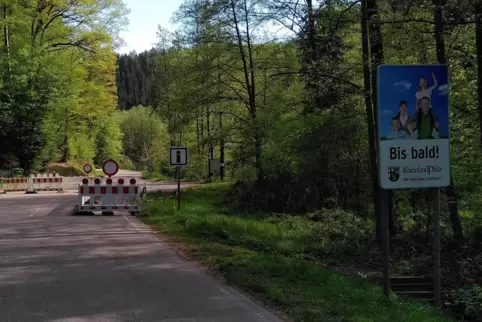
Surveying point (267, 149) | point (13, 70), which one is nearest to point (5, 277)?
point (267, 149)

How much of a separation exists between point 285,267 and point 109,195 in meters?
11.5

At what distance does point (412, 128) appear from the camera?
6.83 meters

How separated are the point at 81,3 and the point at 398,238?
119 ft

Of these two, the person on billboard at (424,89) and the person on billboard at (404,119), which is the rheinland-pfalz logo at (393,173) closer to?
the person on billboard at (404,119)

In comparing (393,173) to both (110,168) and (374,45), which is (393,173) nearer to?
(374,45)

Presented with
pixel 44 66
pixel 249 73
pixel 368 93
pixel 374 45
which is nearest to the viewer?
pixel 368 93

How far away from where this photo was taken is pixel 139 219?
17.4 meters

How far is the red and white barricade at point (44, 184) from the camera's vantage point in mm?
33375

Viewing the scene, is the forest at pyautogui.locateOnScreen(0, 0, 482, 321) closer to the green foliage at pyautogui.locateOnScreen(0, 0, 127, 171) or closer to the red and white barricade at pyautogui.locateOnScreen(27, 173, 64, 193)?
the green foliage at pyautogui.locateOnScreen(0, 0, 127, 171)

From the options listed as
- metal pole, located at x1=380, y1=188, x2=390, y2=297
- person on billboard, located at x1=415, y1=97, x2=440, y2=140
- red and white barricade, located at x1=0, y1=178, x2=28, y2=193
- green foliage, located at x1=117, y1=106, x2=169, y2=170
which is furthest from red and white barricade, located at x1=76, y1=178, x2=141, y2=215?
green foliage, located at x1=117, y1=106, x2=169, y2=170

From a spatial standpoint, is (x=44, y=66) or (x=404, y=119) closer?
(x=404, y=119)

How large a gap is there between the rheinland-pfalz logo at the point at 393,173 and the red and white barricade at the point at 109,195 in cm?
1356

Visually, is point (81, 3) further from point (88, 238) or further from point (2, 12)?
point (88, 238)

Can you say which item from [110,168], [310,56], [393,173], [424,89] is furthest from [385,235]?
[110,168]
